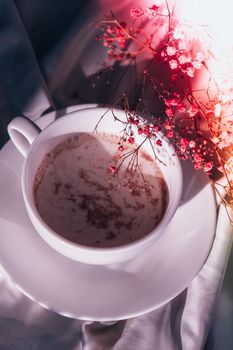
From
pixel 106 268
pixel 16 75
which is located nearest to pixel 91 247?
pixel 106 268

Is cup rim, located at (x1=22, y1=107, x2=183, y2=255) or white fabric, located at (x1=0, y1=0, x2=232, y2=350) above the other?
cup rim, located at (x1=22, y1=107, x2=183, y2=255)

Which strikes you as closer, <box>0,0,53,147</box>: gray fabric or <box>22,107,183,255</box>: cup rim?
<box>22,107,183,255</box>: cup rim

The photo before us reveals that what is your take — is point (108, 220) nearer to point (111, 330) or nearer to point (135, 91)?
point (111, 330)

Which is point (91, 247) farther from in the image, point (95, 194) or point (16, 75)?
point (16, 75)

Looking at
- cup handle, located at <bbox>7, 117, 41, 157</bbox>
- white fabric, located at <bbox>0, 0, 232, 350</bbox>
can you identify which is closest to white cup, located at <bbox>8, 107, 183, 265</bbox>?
cup handle, located at <bbox>7, 117, 41, 157</bbox>

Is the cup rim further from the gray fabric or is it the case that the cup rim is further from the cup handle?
the gray fabric

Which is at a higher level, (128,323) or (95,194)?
(95,194)
